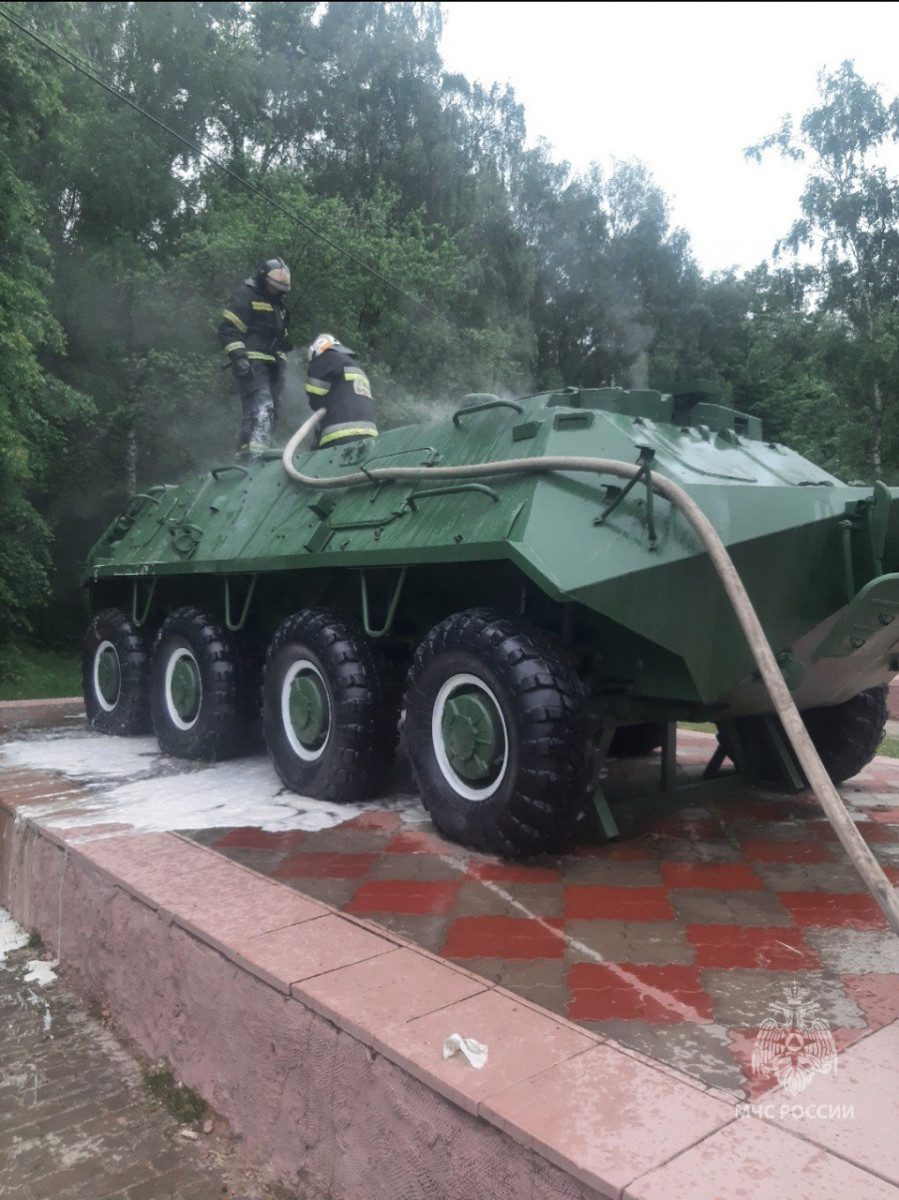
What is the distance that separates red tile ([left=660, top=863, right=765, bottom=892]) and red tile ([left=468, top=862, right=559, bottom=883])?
41 centimetres

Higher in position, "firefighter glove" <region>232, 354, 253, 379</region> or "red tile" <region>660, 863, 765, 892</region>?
"firefighter glove" <region>232, 354, 253, 379</region>

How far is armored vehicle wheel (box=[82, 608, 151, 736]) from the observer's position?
280 inches

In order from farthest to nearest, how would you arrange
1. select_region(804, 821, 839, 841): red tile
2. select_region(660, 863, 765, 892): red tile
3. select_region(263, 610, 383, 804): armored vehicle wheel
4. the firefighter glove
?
the firefighter glove, select_region(263, 610, 383, 804): armored vehicle wheel, select_region(804, 821, 839, 841): red tile, select_region(660, 863, 765, 892): red tile

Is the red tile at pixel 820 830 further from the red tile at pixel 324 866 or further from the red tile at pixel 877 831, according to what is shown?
the red tile at pixel 324 866

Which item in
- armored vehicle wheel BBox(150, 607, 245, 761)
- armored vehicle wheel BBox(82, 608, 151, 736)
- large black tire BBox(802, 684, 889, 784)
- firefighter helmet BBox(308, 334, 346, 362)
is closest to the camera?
large black tire BBox(802, 684, 889, 784)

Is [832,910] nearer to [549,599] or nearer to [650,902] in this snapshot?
[650,902]

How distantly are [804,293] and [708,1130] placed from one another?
19.3 m

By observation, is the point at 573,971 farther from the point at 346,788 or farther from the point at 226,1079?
the point at 346,788

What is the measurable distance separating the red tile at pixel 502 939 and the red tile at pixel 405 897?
0.16m

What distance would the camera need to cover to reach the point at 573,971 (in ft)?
9.04

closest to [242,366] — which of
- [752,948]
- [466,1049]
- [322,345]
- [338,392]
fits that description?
[322,345]

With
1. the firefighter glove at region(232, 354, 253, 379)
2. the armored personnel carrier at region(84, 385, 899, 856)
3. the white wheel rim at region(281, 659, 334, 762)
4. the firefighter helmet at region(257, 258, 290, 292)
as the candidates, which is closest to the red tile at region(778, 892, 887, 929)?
the armored personnel carrier at region(84, 385, 899, 856)

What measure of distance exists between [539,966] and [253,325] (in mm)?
6402

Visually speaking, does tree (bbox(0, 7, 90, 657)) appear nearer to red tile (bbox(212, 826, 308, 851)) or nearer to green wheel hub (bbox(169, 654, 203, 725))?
green wheel hub (bbox(169, 654, 203, 725))
